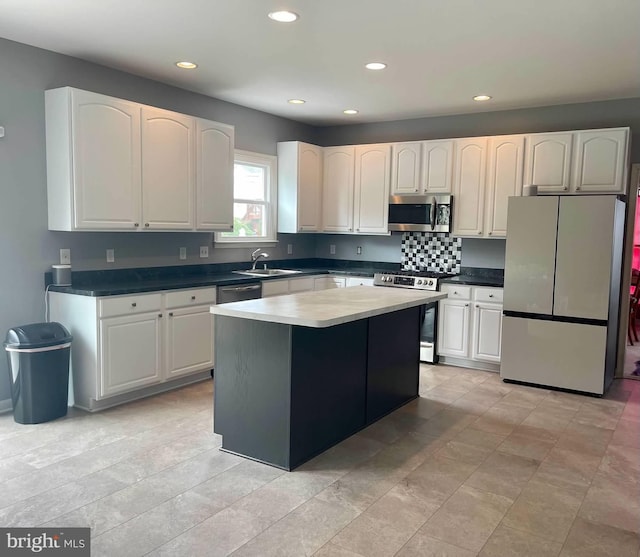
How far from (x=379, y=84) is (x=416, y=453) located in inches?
121

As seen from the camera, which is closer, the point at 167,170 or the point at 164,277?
the point at 167,170

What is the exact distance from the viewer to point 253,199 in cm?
602

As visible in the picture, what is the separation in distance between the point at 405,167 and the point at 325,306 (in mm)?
3041

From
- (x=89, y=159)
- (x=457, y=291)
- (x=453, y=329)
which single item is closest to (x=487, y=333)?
(x=453, y=329)

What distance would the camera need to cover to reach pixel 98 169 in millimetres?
3977

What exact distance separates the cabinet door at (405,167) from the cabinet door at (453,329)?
1332 millimetres

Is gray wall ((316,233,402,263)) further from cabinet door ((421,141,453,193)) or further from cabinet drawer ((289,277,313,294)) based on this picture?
cabinet drawer ((289,277,313,294))

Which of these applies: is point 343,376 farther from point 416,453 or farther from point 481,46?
point 481,46

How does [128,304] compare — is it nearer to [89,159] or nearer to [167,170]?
[89,159]

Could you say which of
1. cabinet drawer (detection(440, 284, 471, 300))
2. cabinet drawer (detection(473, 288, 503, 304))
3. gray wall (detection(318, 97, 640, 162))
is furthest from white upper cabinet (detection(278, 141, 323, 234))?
cabinet drawer (detection(473, 288, 503, 304))

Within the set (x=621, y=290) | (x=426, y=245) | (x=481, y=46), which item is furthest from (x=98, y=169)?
(x=621, y=290)

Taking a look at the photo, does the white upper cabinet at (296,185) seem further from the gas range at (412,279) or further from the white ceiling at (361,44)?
the gas range at (412,279)

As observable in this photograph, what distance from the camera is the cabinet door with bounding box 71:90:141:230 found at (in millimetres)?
3865

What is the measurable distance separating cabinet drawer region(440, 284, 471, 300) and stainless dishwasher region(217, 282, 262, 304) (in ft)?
6.12
